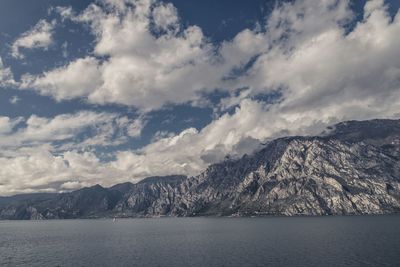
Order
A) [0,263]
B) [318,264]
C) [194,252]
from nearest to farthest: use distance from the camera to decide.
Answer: [318,264], [0,263], [194,252]

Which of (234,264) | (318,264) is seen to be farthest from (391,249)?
(234,264)

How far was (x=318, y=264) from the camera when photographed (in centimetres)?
12769

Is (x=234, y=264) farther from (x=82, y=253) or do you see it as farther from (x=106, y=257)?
(x=82, y=253)

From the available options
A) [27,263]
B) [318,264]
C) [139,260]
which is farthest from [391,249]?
[27,263]

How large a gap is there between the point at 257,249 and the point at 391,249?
6104 cm

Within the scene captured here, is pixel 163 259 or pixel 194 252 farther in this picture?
pixel 194 252

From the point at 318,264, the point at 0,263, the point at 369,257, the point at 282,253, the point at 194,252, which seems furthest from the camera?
the point at 194,252

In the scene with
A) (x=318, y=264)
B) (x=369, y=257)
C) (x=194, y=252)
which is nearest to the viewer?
(x=318, y=264)

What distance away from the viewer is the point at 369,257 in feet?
455

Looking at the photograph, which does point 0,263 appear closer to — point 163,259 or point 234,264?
point 163,259

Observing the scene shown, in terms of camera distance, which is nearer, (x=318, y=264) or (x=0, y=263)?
(x=318, y=264)

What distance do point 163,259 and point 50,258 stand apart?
5513 cm

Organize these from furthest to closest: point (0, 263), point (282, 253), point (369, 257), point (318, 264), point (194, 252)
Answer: point (194, 252)
point (282, 253)
point (0, 263)
point (369, 257)
point (318, 264)

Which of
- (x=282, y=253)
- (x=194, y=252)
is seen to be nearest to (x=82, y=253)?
(x=194, y=252)
